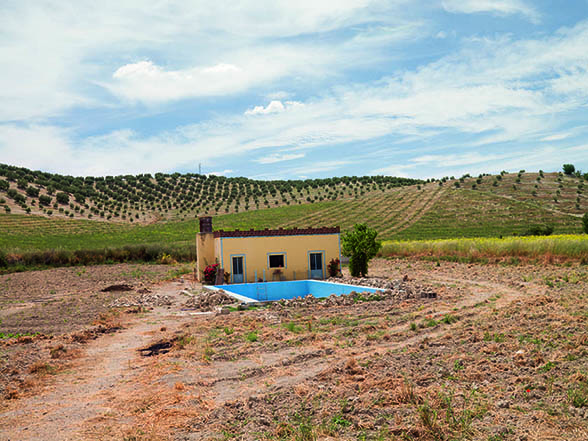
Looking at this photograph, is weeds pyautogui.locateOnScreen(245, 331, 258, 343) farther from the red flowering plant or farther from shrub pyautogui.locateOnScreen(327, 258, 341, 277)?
shrub pyautogui.locateOnScreen(327, 258, 341, 277)

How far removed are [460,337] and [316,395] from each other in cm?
403

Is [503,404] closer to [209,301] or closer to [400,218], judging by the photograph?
[209,301]

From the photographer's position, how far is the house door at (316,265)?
2522cm

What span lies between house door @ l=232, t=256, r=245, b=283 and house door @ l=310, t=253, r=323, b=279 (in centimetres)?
370

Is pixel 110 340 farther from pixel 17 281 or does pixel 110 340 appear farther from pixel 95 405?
pixel 17 281

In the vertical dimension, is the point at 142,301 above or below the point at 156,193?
below

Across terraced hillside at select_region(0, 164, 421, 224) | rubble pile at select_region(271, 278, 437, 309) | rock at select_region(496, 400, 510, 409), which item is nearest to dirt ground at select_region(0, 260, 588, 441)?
rock at select_region(496, 400, 510, 409)

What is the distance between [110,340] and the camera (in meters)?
12.1

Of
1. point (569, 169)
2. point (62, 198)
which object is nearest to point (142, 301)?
point (62, 198)

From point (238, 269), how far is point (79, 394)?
1631cm

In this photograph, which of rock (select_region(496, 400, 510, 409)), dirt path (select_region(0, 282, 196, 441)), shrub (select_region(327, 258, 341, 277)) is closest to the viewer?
rock (select_region(496, 400, 510, 409))

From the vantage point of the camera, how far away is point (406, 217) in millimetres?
59969

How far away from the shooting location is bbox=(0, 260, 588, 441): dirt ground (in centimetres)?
576

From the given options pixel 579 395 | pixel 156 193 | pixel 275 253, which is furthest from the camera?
pixel 156 193
